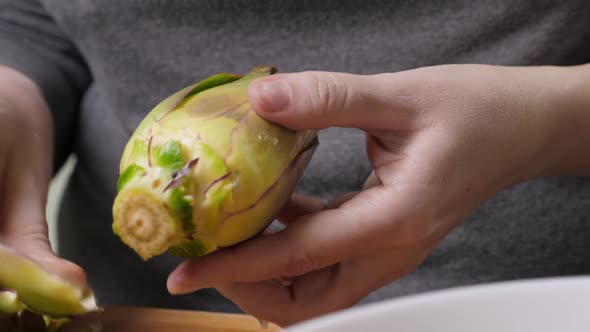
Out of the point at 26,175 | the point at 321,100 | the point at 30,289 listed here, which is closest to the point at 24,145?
the point at 26,175

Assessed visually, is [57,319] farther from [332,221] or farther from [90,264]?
[90,264]

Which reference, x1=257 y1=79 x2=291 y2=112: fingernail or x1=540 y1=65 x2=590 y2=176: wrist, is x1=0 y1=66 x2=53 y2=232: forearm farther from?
x1=540 y1=65 x2=590 y2=176: wrist

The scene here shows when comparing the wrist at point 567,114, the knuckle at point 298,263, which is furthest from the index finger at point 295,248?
the wrist at point 567,114

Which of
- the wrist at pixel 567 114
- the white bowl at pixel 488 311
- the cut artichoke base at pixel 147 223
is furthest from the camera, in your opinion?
the wrist at pixel 567 114

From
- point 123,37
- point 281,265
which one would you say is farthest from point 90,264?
point 281,265

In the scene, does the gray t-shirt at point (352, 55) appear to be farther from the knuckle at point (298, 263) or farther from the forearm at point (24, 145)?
the knuckle at point (298, 263)

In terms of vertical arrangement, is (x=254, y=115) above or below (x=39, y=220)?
above
